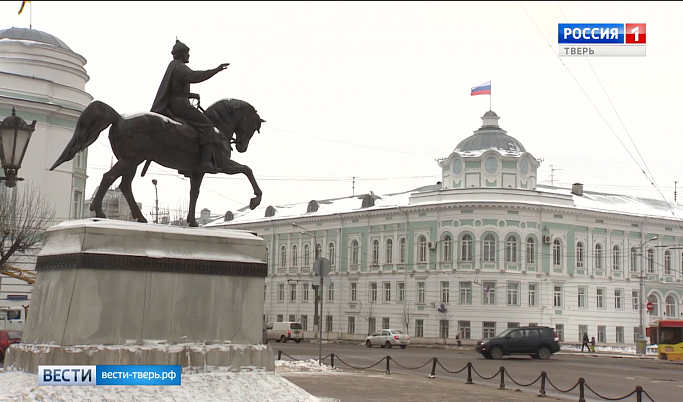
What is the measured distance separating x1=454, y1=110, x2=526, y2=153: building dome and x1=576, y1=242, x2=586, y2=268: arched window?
7927 millimetres

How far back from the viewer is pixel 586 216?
60.6m

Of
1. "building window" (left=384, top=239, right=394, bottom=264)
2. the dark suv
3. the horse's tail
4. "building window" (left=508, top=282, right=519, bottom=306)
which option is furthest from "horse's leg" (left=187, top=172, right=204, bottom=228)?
"building window" (left=384, top=239, right=394, bottom=264)

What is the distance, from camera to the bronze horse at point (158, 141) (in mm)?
12930

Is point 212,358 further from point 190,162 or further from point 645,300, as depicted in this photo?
point 645,300

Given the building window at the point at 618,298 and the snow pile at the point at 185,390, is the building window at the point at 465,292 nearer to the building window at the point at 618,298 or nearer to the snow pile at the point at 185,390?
the building window at the point at 618,298

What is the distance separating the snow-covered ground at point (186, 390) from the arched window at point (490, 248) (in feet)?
149

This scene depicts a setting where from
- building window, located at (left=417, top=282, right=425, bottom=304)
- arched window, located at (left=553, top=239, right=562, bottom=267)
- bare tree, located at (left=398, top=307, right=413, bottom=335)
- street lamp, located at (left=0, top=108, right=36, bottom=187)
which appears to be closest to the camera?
street lamp, located at (left=0, top=108, right=36, bottom=187)

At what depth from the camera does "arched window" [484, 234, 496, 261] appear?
188 ft

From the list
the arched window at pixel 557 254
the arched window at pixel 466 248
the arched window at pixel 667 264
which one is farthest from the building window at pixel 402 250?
the arched window at pixel 667 264

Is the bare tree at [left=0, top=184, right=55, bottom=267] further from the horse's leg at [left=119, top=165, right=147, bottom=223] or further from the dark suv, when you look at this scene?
the dark suv

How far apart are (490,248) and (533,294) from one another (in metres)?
4.42

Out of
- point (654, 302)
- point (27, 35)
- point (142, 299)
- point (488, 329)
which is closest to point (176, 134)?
point (142, 299)

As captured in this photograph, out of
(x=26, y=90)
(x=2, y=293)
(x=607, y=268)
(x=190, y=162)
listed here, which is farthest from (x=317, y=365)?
(x=607, y=268)

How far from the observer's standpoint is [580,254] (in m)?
60.2
